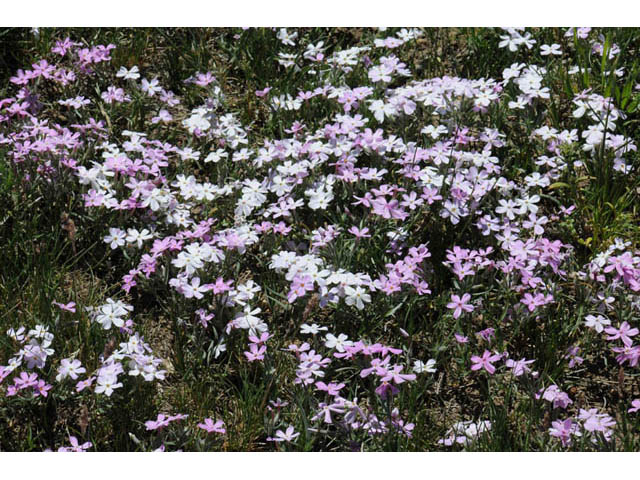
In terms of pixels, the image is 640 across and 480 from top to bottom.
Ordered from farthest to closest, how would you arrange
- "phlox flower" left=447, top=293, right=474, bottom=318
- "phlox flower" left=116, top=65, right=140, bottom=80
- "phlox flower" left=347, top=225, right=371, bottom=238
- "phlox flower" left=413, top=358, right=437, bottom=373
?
"phlox flower" left=116, top=65, right=140, bottom=80 → "phlox flower" left=347, top=225, right=371, bottom=238 → "phlox flower" left=447, top=293, right=474, bottom=318 → "phlox flower" left=413, top=358, right=437, bottom=373

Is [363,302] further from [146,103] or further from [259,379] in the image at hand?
[146,103]

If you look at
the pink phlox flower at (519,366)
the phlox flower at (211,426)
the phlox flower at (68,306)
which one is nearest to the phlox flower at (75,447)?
the phlox flower at (211,426)

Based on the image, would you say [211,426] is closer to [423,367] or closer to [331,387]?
[331,387]

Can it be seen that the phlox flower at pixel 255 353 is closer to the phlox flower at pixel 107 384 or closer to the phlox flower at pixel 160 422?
the phlox flower at pixel 160 422

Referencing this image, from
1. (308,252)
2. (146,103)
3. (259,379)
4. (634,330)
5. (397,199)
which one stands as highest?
(146,103)

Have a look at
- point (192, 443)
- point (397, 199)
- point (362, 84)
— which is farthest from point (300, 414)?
point (362, 84)

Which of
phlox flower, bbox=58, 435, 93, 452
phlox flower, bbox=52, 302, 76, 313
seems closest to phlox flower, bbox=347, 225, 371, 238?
phlox flower, bbox=52, 302, 76, 313

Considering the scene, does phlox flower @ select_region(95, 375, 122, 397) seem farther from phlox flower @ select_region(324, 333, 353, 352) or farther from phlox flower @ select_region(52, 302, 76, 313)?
phlox flower @ select_region(324, 333, 353, 352)

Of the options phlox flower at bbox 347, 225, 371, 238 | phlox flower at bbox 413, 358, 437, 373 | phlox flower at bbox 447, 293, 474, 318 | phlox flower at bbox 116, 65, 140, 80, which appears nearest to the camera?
phlox flower at bbox 413, 358, 437, 373

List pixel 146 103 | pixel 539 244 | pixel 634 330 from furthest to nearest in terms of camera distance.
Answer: pixel 146 103 → pixel 539 244 → pixel 634 330
